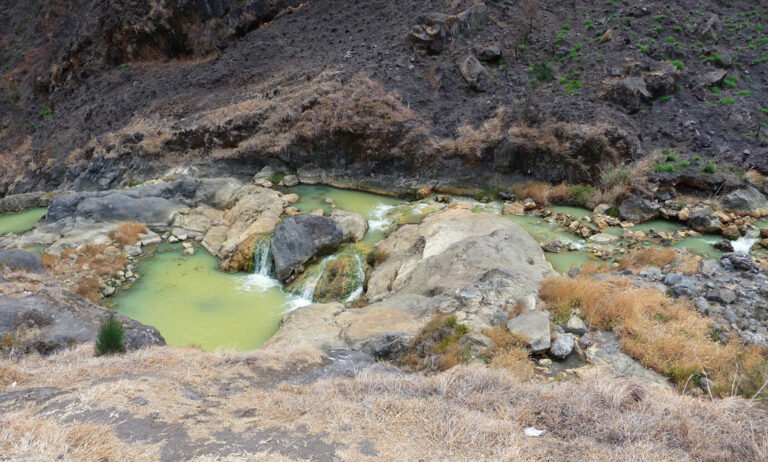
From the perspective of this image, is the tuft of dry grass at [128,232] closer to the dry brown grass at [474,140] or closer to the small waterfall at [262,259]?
the small waterfall at [262,259]

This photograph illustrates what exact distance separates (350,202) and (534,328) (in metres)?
12.4

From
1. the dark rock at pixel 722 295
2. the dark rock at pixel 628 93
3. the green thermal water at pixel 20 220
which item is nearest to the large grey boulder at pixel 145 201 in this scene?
the green thermal water at pixel 20 220

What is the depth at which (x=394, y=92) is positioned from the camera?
23.2 meters

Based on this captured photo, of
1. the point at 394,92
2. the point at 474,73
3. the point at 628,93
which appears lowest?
the point at 628,93

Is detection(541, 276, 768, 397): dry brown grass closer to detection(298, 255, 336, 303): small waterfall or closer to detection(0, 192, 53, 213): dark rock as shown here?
detection(298, 255, 336, 303): small waterfall

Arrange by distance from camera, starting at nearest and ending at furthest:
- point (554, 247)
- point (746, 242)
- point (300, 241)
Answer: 1. point (746, 242)
2. point (554, 247)
3. point (300, 241)

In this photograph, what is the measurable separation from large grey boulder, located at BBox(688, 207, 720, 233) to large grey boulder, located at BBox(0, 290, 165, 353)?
17199 mm

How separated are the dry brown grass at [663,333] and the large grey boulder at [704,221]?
6.80 m


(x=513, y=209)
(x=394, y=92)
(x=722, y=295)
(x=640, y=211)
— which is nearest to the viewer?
(x=722, y=295)

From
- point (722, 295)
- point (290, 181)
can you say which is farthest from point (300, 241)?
point (722, 295)

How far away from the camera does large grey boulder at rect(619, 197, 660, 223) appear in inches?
652

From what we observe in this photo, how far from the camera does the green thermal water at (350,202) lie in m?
17.9

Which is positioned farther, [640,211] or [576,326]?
[640,211]

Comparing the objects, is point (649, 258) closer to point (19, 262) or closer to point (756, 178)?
point (756, 178)
